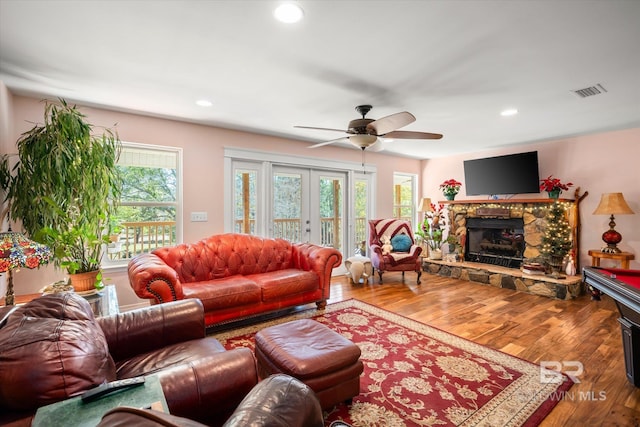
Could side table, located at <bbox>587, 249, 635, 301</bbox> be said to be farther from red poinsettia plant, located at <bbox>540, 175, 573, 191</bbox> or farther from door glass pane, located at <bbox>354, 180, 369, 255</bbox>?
door glass pane, located at <bbox>354, 180, 369, 255</bbox>

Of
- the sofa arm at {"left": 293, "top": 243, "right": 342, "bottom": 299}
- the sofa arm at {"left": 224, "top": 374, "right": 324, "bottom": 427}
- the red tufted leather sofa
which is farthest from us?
the sofa arm at {"left": 293, "top": 243, "right": 342, "bottom": 299}

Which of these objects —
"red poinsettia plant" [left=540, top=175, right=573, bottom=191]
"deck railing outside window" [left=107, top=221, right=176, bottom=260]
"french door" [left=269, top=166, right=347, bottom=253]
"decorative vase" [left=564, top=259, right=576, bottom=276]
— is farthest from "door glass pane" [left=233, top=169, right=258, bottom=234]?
"decorative vase" [left=564, top=259, right=576, bottom=276]

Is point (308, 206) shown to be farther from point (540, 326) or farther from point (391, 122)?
point (540, 326)

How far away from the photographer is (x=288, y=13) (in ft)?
5.74

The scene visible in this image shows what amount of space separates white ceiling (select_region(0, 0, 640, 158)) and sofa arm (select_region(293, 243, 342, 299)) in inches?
67.7

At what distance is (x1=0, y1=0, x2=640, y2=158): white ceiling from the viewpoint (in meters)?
1.75

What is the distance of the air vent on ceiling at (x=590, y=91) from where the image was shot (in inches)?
111

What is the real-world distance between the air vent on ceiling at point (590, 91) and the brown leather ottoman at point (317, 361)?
3.22m

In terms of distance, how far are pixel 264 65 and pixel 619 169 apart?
5228 mm

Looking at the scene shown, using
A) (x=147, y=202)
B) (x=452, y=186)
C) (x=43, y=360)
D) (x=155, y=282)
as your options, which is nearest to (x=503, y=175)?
(x=452, y=186)

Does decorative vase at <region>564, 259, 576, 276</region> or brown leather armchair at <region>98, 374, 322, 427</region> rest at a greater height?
brown leather armchair at <region>98, 374, 322, 427</region>

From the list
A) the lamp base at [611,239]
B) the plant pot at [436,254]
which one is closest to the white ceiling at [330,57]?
the lamp base at [611,239]

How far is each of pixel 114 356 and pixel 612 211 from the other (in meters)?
5.70

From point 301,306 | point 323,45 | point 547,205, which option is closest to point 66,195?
point 323,45
